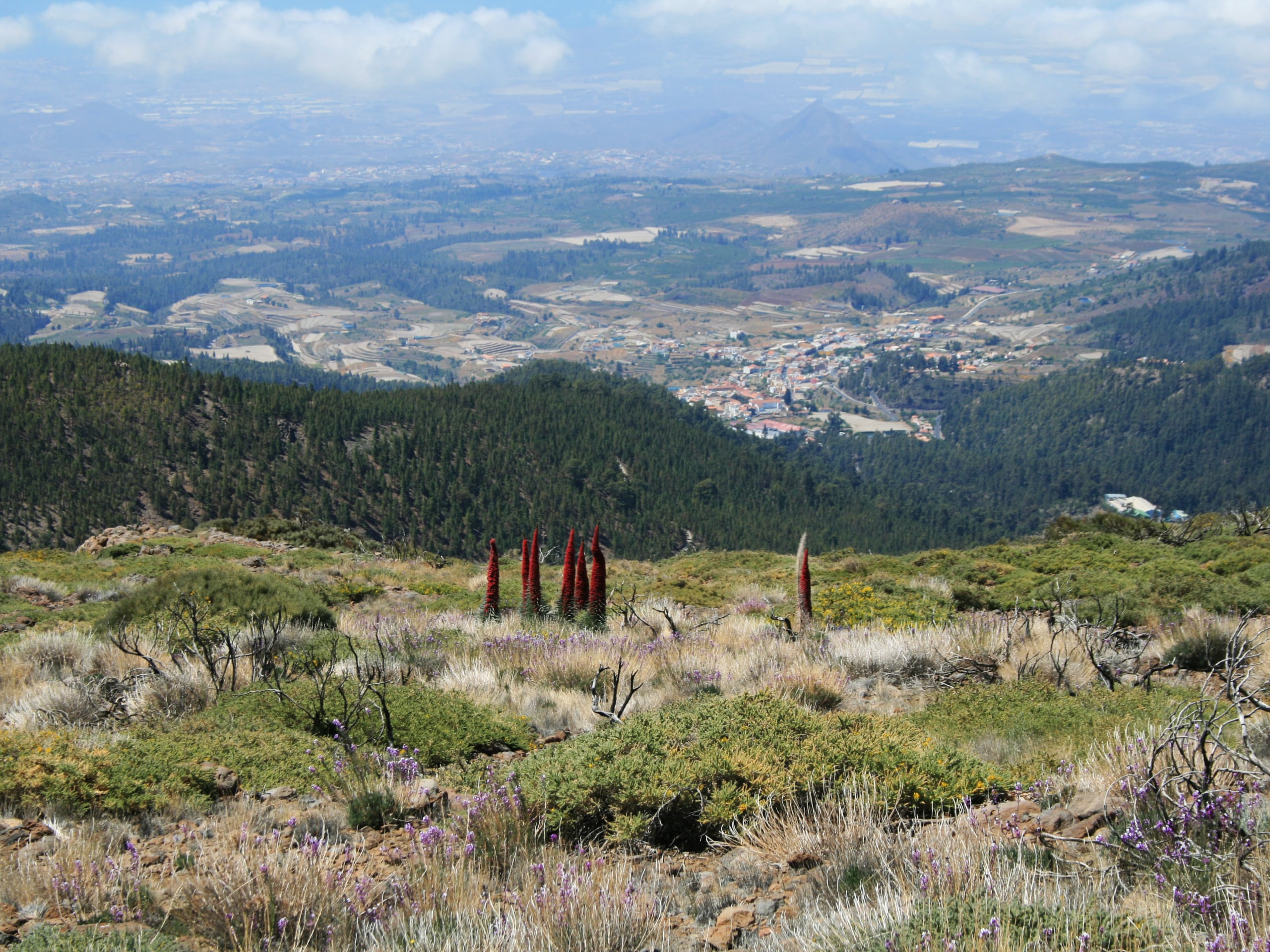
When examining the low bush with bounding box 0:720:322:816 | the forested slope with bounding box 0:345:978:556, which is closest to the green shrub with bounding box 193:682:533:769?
the low bush with bounding box 0:720:322:816

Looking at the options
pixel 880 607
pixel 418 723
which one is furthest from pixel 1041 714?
pixel 880 607

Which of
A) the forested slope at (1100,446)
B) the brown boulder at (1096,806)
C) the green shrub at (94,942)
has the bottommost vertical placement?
the forested slope at (1100,446)

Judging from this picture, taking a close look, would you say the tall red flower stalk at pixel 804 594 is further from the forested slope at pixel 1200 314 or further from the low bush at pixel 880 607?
the forested slope at pixel 1200 314

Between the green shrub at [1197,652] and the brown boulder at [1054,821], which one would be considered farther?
the green shrub at [1197,652]

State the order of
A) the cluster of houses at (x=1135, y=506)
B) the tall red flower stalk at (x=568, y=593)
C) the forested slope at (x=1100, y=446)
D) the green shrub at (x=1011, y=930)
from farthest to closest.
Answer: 1. the forested slope at (x=1100, y=446)
2. the cluster of houses at (x=1135, y=506)
3. the tall red flower stalk at (x=568, y=593)
4. the green shrub at (x=1011, y=930)

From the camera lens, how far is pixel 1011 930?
2352 mm

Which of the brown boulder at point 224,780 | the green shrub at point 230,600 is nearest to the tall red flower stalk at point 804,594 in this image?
the green shrub at point 230,600

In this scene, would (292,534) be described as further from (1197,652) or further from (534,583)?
(1197,652)

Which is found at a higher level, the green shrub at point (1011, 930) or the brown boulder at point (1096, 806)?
the green shrub at point (1011, 930)

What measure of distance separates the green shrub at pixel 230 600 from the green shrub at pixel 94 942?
17.8 feet

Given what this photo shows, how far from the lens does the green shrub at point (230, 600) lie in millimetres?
8344

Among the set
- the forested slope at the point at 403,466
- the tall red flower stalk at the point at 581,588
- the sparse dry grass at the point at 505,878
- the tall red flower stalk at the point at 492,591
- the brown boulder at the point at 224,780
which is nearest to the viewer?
the sparse dry grass at the point at 505,878

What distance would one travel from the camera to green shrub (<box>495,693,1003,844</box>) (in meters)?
3.64

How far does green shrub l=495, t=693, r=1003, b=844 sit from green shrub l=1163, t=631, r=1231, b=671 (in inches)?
168
